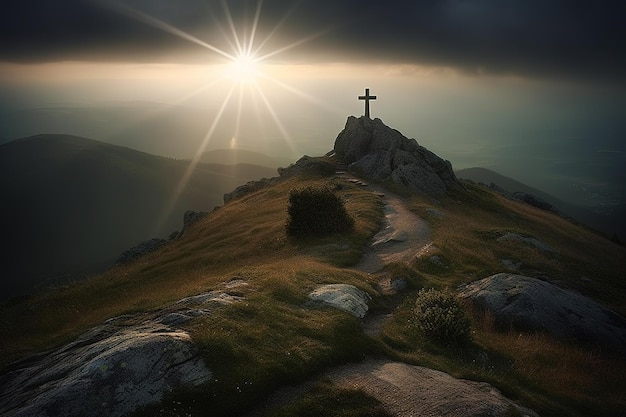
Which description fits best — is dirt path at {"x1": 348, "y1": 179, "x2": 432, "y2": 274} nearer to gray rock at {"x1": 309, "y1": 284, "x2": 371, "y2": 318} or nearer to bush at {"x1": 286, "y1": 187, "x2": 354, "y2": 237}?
bush at {"x1": 286, "y1": 187, "x2": 354, "y2": 237}

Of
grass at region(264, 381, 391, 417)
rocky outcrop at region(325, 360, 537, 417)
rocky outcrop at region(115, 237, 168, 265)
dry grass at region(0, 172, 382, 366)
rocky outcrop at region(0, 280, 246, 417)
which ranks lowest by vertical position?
rocky outcrop at region(115, 237, 168, 265)

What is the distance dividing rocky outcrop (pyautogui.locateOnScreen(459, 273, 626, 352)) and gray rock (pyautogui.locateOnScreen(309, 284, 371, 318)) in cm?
678

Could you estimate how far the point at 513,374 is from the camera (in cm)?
1666

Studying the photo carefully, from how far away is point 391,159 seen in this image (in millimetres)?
62156

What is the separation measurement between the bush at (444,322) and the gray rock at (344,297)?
271cm

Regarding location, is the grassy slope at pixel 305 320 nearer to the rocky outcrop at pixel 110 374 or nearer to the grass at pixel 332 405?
the grass at pixel 332 405

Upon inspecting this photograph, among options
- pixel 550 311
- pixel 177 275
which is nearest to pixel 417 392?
pixel 550 311

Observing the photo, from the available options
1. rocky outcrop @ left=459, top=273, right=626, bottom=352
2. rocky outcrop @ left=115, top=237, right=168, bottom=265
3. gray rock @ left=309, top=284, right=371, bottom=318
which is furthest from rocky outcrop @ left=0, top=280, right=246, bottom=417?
rocky outcrop @ left=115, top=237, right=168, bottom=265

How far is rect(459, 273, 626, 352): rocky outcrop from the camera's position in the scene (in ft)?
69.7

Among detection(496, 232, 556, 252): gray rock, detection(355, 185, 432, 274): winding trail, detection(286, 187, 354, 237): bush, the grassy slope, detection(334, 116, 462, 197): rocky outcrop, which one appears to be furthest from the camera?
detection(334, 116, 462, 197): rocky outcrop

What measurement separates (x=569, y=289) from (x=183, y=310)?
24.0m

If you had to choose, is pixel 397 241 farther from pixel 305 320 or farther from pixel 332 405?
pixel 332 405

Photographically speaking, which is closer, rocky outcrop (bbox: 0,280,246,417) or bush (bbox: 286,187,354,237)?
rocky outcrop (bbox: 0,280,246,417)

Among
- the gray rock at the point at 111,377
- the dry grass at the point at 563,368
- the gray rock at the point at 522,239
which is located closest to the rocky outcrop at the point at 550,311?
the dry grass at the point at 563,368
